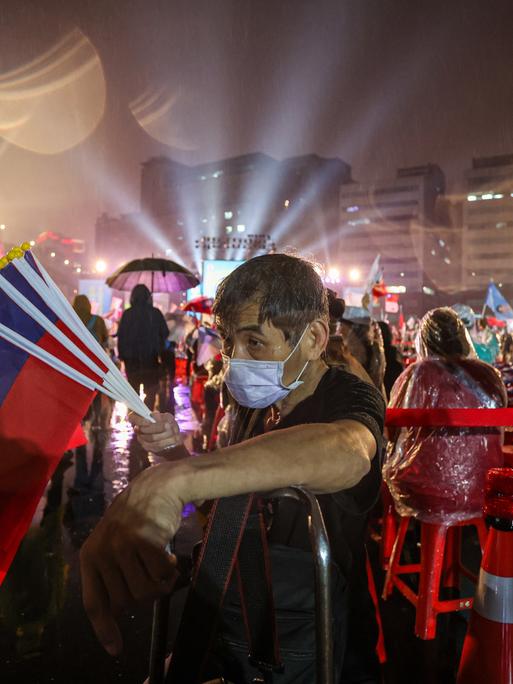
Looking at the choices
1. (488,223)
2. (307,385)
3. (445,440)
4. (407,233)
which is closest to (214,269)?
(445,440)

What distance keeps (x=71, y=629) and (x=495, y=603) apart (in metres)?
3.19

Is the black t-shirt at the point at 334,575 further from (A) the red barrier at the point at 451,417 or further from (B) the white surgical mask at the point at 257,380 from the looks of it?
(A) the red barrier at the point at 451,417

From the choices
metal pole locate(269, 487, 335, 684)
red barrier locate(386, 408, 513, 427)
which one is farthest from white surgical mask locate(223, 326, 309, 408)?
red barrier locate(386, 408, 513, 427)

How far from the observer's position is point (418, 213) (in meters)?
106

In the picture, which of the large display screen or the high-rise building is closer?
the large display screen

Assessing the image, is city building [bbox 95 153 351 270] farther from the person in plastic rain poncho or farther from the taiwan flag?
the taiwan flag

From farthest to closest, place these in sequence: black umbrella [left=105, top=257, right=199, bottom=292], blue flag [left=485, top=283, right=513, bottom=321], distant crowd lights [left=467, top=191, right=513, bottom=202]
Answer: distant crowd lights [left=467, top=191, right=513, bottom=202] → blue flag [left=485, top=283, right=513, bottom=321] → black umbrella [left=105, top=257, right=199, bottom=292]

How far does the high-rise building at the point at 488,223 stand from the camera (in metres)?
99.0

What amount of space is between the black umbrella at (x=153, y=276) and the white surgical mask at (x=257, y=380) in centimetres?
876

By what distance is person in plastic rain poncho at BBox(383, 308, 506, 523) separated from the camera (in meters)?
3.22

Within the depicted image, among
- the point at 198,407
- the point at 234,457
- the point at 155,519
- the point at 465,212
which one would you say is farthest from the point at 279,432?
the point at 465,212

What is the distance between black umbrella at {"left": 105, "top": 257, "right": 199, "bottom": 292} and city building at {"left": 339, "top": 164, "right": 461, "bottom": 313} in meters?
93.4

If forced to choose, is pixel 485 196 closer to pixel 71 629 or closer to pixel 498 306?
pixel 498 306

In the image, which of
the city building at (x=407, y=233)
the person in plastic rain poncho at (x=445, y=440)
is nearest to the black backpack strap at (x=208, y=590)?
the person in plastic rain poncho at (x=445, y=440)
